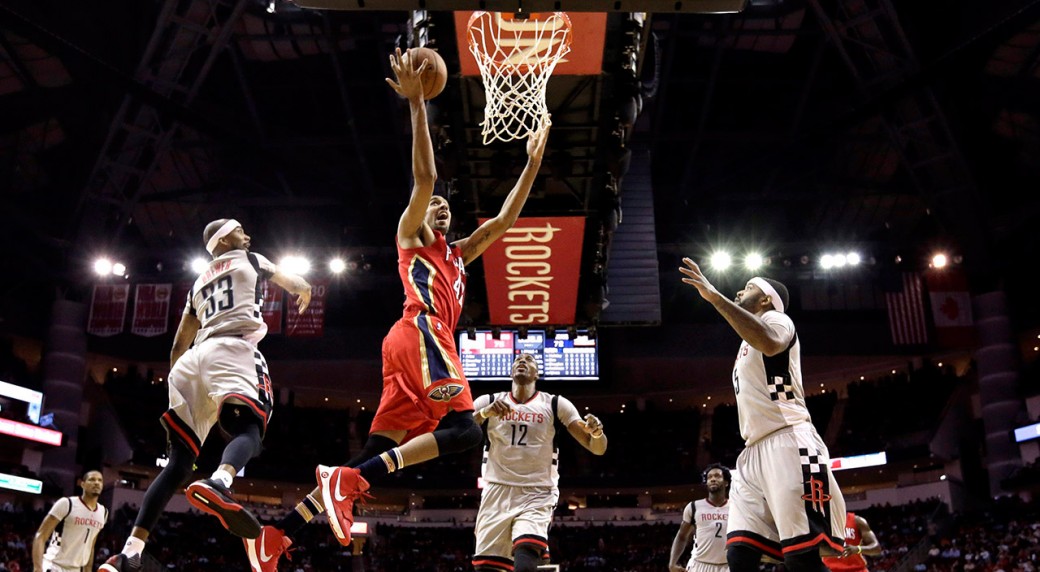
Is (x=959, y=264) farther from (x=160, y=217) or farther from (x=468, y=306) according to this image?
(x=160, y=217)

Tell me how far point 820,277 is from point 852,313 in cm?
371

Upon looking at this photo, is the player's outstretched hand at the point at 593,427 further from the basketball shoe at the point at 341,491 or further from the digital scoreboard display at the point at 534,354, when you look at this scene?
the digital scoreboard display at the point at 534,354

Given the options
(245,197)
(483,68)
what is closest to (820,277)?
(245,197)

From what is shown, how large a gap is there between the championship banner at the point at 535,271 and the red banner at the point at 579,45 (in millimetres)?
3942

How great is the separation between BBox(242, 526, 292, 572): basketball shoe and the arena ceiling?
8.86 metres

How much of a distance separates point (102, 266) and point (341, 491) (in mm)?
20654

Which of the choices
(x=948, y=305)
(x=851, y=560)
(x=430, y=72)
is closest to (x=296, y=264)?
(x=948, y=305)

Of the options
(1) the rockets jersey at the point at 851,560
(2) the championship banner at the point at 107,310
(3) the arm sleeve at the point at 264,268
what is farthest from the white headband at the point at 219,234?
(2) the championship banner at the point at 107,310

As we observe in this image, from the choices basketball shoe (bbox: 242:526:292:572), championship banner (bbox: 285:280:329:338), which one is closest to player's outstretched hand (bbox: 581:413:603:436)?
basketball shoe (bbox: 242:526:292:572)

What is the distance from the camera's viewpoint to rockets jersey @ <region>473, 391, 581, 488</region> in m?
7.32

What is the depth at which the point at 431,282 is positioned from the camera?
5.46m

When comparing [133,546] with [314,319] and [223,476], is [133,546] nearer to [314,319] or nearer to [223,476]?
[223,476]

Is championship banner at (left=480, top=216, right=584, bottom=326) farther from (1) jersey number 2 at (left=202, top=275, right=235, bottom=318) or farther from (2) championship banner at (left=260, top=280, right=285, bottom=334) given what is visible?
(1) jersey number 2 at (left=202, top=275, right=235, bottom=318)

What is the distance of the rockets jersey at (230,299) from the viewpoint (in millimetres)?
5500
